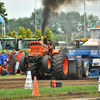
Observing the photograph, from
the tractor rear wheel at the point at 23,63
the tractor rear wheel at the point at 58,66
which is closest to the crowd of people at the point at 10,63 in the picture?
the tractor rear wheel at the point at 23,63

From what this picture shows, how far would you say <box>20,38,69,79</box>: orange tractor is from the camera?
14902mm

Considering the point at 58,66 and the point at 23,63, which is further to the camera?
the point at 23,63

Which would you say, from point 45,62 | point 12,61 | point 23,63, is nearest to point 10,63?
point 12,61

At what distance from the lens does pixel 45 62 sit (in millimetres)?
14445

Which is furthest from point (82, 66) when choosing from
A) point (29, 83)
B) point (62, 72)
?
point (29, 83)

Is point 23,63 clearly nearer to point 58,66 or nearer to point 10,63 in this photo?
point 58,66

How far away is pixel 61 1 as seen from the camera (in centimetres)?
1964

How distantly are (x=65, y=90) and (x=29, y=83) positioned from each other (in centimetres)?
144

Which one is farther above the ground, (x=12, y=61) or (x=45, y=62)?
(x=45, y=62)

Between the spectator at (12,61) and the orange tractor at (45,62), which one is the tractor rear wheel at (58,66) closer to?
the orange tractor at (45,62)

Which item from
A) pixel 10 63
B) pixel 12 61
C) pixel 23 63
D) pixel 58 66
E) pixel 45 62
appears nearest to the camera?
pixel 45 62

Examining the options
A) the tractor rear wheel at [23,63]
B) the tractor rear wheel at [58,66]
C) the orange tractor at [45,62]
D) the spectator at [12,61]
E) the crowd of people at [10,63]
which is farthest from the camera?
the spectator at [12,61]

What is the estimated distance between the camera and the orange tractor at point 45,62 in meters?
14.9

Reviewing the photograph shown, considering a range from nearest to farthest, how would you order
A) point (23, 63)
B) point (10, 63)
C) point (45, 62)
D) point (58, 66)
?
point (45, 62) < point (58, 66) < point (23, 63) < point (10, 63)
